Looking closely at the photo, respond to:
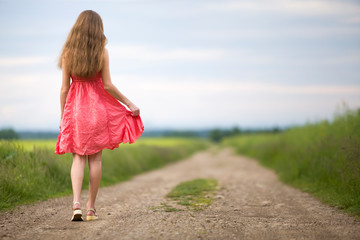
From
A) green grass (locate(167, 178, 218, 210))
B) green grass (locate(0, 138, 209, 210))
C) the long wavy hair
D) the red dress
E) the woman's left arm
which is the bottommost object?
green grass (locate(167, 178, 218, 210))

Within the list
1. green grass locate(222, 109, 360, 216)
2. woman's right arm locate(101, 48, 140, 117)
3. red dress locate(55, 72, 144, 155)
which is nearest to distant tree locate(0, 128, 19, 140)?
red dress locate(55, 72, 144, 155)

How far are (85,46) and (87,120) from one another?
2.73ft

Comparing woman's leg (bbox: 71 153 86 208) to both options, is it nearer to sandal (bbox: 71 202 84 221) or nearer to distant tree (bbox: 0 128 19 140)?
sandal (bbox: 71 202 84 221)

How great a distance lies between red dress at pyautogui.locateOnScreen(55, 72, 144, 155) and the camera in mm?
4188

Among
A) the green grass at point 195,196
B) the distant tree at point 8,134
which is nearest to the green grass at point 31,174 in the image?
the distant tree at point 8,134

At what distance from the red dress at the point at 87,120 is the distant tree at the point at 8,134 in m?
3.01

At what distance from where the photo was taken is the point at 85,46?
415 cm

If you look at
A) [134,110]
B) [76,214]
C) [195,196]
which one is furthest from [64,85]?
[195,196]

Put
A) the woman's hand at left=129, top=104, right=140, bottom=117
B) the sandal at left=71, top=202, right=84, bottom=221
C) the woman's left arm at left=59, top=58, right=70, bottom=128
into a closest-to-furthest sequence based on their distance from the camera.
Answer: the sandal at left=71, top=202, right=84, bottom=221
the woman's left arm at left=59, top=58, right=70, bottom=128
the woman's hand at left=129, top=104, right=140, bottom=117

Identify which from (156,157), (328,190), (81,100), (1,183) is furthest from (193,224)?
(156,157)

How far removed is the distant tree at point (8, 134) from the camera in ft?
22.3

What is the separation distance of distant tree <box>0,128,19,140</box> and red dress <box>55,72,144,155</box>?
3.01 m

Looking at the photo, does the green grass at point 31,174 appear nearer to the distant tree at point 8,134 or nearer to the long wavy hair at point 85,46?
the distant tree at point 8,134

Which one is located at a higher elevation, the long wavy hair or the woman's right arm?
the long wavy hair
